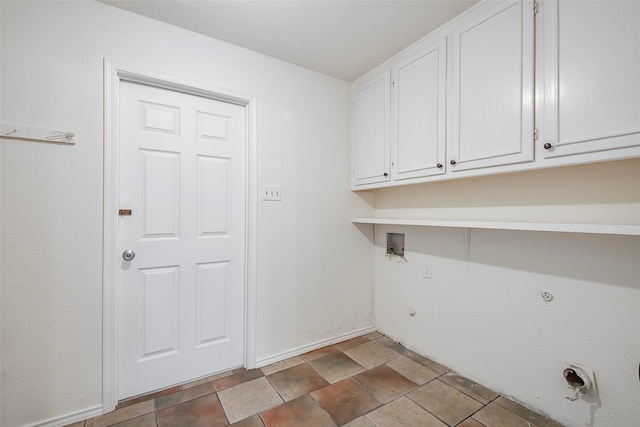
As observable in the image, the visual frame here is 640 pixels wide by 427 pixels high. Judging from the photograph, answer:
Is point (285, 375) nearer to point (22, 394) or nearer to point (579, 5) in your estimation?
point (22, 394)

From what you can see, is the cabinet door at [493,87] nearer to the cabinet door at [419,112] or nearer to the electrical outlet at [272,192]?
the cabinet door at [419,112]

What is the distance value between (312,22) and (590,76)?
4.93 feet

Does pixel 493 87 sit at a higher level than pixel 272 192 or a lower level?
higher

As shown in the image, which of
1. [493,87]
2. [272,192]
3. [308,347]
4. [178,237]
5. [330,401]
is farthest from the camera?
[308,347]

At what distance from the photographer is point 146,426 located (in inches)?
58.7

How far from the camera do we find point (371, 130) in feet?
7.70

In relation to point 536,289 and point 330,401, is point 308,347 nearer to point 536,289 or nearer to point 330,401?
point 330,401

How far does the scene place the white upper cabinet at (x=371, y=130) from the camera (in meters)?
2.21

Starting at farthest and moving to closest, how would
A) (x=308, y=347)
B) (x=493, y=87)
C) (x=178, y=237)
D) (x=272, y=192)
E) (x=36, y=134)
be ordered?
(x=308, y=347), (x=272, y=192), (x=178, y=237), (x=493, y=87), (x=36, y=134)

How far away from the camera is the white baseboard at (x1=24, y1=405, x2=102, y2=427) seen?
4.80 feet

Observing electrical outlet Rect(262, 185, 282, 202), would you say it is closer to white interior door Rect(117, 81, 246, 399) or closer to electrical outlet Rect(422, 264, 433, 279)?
white interior door Rect(117, 81, 246, 399)

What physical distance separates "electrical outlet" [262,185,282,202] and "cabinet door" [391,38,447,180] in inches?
35.9

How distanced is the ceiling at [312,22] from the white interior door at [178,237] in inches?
18.1

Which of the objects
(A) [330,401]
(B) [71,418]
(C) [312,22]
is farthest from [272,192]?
(B) [71,418]
